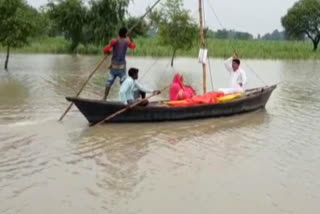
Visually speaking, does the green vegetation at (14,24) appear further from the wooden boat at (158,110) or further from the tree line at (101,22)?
the wooden boat at (158,110)

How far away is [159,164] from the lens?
7969 mm

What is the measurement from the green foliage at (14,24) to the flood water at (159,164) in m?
9.45

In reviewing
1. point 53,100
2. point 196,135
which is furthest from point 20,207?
point 53,100

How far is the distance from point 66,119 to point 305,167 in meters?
5.25

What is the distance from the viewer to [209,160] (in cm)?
829

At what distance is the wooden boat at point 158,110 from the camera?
1045cm

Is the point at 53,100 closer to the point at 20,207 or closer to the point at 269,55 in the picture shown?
the point at 20,207

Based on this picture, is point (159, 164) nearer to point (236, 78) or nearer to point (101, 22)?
point (236, 78)

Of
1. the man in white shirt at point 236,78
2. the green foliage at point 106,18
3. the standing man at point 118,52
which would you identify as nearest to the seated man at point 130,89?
the standing man at point 118,52

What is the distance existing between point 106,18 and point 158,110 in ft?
93.1

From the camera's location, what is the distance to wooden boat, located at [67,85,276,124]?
34.3 feet

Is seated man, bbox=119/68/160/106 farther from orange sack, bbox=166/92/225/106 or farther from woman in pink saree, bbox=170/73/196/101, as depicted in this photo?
woman in pink saree, bbox=170/73/196/101

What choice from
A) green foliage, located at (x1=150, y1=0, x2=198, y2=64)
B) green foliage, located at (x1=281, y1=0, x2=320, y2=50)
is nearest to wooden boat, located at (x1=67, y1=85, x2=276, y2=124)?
green foliage, located at (x1=150, y1=0, x2=198, y2=64)

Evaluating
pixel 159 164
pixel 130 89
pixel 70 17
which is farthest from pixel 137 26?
pixel 159 164
